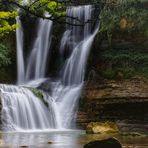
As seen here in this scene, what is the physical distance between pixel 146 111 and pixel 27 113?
5217 mm

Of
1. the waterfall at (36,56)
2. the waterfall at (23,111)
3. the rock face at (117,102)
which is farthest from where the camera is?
the waterfall at (36,56)

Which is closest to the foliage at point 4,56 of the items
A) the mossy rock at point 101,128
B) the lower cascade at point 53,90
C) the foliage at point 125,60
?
the lower cascade at point 53,90

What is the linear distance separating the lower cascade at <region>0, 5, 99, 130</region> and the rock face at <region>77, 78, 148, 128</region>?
3.00 feet

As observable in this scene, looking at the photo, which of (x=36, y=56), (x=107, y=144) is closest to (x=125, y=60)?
(x=36, y=56)

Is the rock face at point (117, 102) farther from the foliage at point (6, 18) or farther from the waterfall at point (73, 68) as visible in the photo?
the foliage at point (6, 18)

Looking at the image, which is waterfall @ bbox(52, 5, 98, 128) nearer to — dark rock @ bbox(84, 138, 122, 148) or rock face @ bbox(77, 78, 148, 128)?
rock face @ bbox(77, 78, 148, 128)

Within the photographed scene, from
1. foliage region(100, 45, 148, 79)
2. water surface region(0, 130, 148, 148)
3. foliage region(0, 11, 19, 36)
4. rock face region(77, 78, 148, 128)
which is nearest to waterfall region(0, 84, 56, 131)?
rock face region(77, 78, 148, 128)

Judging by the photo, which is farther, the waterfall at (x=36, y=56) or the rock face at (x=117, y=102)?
the waterfall at (x=36, y=56)

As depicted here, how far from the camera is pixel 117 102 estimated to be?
19.4 metres

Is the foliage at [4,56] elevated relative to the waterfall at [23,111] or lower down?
elevated

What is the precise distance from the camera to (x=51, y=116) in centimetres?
1970

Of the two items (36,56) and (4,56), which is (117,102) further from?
(36,56)

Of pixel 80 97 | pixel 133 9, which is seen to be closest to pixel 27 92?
pixel 80 97

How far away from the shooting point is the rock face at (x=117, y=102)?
19422 millimetres
